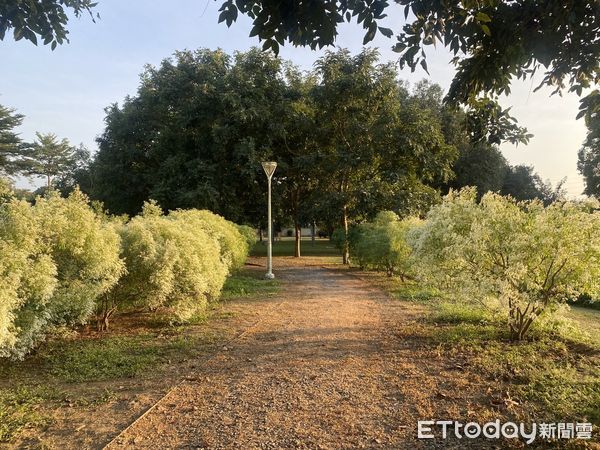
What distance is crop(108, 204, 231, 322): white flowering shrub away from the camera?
6965 mm

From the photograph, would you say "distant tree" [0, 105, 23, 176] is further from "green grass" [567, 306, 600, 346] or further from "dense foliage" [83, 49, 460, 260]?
"green grass" [567, 306, 600, 346]

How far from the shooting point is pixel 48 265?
497cm

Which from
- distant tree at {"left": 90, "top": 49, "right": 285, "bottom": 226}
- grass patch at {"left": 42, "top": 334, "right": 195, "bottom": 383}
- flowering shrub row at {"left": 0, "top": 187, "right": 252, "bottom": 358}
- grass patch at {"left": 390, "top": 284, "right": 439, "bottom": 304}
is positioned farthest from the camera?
distant tree at {"left": 90, "top": 49, "right": 285, "bottom": 226}

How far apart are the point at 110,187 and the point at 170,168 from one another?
4.74m

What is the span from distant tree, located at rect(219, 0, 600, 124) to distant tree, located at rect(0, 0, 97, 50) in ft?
6.66

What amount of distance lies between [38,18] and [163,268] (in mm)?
3755

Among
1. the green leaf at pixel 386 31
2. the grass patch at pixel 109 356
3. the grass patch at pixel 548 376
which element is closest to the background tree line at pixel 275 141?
the grass patch at pixel 548 376

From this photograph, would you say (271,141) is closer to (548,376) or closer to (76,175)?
(548,376)

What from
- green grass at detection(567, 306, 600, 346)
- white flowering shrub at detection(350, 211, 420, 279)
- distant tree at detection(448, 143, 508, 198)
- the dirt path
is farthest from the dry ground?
distant tree at detection(448, 143, 508, 198)

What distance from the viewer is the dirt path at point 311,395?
3.67 meters

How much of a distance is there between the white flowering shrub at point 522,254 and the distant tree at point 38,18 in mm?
5622

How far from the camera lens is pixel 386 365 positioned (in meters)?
5.59

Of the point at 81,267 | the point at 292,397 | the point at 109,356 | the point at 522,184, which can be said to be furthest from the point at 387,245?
the point at 522,184

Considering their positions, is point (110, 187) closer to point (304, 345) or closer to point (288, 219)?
point (288, 219)
